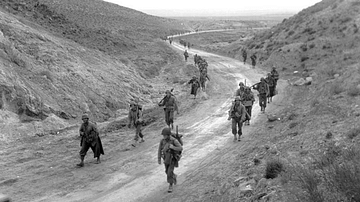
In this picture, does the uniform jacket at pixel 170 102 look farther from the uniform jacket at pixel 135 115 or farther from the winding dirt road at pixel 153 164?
the uniform jacket at pixel 135 115

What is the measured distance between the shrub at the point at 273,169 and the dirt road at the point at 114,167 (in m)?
2.44

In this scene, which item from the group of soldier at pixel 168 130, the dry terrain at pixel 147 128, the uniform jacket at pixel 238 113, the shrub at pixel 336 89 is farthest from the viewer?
the shrub at pixel 336 89

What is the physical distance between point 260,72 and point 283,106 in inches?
548

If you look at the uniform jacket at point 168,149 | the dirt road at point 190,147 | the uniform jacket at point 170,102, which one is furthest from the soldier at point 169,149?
the uniform jacket at point 170,102

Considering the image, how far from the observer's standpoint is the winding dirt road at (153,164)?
10086mm

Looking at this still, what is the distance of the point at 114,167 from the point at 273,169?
5.24 metres

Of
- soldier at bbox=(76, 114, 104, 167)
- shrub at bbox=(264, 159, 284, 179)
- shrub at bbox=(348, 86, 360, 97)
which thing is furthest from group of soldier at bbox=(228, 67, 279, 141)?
soldier at bbox=(76, 114, 104, 167)

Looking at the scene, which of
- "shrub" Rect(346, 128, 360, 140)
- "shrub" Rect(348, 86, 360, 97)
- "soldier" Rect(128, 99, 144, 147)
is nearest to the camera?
"shrub" Rect(346, 128, 360, 140)

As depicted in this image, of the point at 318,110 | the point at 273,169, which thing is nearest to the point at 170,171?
the point at 273,169

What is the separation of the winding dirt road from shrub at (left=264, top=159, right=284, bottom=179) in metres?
2.10

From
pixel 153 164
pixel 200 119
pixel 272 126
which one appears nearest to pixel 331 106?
pixel 272 126

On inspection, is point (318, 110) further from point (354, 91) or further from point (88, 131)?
point (88, 131)

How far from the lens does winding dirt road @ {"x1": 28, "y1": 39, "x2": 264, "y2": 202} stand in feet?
33.1

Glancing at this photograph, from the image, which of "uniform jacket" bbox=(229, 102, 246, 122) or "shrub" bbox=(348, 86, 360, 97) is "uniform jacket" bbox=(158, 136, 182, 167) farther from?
"shrub" bbox=(348, 86, 360, 97)
